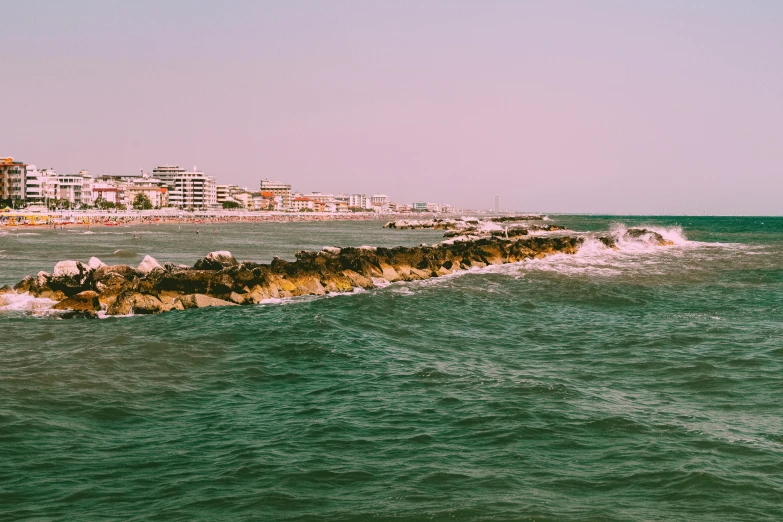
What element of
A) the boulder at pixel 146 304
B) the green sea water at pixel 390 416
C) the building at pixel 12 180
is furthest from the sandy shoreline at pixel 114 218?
the green sea water at pixel 390 416

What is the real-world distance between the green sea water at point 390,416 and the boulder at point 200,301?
1.50 meters

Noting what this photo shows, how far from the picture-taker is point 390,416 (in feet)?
37.4

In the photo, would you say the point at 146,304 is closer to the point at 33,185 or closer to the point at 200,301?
the point at 200,301

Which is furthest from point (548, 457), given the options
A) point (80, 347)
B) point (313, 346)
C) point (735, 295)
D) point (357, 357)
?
point (735, 295)

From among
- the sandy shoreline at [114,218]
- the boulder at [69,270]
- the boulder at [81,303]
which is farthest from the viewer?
the sandy shoreline at [114,218]

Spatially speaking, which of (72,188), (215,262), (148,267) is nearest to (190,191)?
(72,188)

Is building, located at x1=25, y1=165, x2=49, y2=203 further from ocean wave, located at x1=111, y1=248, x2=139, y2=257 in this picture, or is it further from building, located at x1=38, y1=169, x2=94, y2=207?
ocean wave, located at x1=111, y1=248, x2=139, y2=257

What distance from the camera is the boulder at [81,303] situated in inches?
853

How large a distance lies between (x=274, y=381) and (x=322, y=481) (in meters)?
5.28

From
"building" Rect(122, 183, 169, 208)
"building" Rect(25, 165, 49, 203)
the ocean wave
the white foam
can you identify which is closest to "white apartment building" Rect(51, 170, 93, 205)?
"building" Rect(25, 165, 49, 203)

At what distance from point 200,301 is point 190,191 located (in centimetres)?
17831

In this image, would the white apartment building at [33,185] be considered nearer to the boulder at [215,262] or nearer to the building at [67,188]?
the building at [67,188]

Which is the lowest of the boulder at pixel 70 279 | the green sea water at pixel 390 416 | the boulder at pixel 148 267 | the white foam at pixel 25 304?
the green sea water at pixel 390 416

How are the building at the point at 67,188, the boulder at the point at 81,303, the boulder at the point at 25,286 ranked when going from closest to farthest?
the boulder at the point at 81,303
the boulder at the point at 25,286
the building at the point at 67,188
